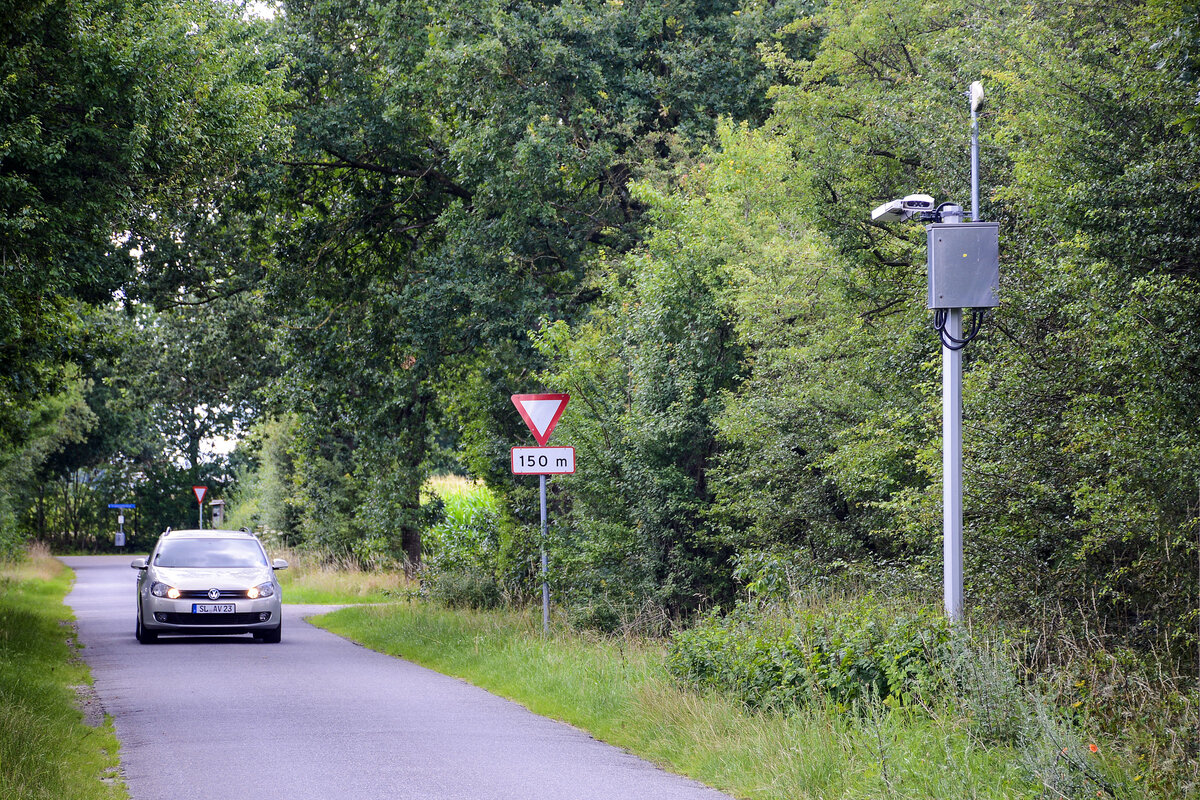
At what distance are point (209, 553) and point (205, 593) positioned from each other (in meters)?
1.24

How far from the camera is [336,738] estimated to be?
10.0 m

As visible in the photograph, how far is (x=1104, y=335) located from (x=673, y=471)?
26.8ft

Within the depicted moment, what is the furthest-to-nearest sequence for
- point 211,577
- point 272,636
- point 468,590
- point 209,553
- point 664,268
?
point 468,590, point 209,553, point 272,636, point 211,577, point 664,268

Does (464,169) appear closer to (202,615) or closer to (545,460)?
(545,460)

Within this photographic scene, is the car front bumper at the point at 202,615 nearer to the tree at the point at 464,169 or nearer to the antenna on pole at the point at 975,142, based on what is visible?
the tree at the point at 464,169

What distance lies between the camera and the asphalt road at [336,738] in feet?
26.4

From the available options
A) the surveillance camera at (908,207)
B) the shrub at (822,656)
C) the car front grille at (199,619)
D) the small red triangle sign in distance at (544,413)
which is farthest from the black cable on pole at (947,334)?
the car front grille at (199,619)

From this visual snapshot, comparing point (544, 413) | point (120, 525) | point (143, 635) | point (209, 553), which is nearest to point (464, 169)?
point (544, 413)

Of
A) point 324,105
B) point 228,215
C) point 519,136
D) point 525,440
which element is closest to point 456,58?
point 519,136

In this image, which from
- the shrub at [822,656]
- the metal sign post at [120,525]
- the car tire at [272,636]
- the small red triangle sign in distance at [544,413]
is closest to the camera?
the shrub at [822,656]

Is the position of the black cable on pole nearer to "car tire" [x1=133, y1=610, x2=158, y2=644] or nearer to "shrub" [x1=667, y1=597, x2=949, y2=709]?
"shrub" [x1=667, y1=597, x2=949, y2=709]

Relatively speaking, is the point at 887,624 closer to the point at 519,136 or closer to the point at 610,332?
the point at 610,332

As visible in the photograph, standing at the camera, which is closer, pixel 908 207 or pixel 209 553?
pixel 908 207

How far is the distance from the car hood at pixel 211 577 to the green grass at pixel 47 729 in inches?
62.0
